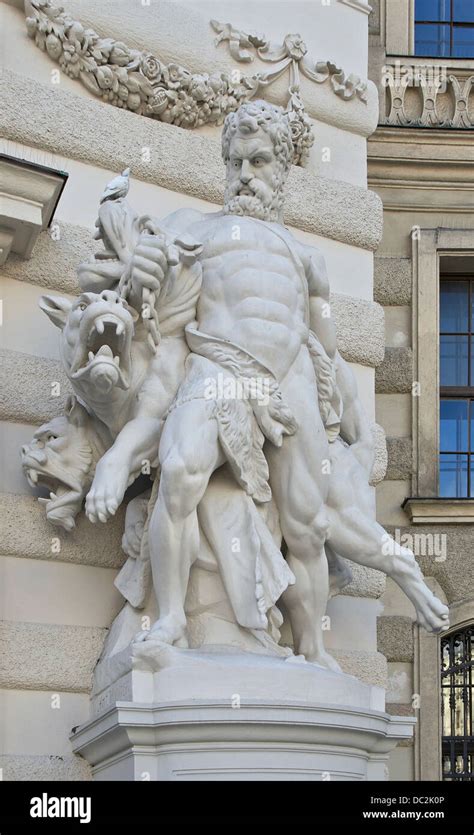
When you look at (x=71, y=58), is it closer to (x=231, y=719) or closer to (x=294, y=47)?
(x=294, y=47)

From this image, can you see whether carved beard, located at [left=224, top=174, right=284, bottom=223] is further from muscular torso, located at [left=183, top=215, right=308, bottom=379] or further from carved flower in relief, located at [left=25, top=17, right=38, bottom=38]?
carved flower in relief, located at [left=25, top=17, right=38, bottom=38]

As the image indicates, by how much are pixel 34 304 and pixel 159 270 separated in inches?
46.6

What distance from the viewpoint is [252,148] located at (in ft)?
24.2

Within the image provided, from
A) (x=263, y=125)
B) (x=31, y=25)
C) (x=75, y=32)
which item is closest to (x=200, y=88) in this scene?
(x=75, y=32)

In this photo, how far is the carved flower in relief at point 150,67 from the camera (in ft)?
27.8

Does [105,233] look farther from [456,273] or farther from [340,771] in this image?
[456,273]

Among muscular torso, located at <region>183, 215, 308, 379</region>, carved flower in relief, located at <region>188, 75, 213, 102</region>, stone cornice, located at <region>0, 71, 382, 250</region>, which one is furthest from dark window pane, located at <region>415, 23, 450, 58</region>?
muscular torso, located at <region>183, 215, 308, 379</region>

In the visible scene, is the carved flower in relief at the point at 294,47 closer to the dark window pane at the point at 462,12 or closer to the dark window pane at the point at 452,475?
the dark window pane at the point at 462,12

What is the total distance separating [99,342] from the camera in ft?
22.2

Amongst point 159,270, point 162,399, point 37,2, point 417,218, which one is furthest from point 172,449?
point 417,218

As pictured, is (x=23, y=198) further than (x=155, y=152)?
→ No

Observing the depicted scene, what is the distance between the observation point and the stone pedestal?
248 inches

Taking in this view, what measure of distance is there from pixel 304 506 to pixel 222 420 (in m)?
0.64

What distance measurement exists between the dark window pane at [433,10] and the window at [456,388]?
2122 mm
